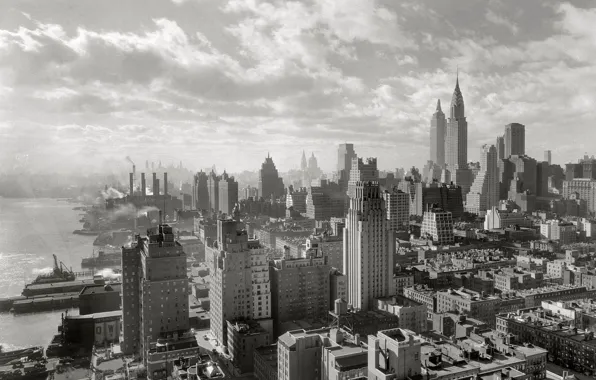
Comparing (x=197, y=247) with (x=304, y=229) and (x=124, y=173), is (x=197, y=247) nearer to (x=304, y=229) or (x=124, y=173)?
(x=304, y=229)

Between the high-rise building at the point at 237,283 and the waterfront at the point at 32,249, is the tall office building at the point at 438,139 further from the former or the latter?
the high-rise building at the point at 237,283

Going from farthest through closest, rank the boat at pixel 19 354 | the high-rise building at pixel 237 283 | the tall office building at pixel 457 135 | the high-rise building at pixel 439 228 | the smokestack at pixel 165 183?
the tall office building at pixel 457 135 → the high-rise building at pixel 439 228 → the smokestack at pixel 165 183 → the high-rise building at pixel 237 283 → the boat at pixel 19 354

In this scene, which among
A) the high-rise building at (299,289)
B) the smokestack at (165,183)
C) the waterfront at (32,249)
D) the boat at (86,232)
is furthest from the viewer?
the boat at (86,232)

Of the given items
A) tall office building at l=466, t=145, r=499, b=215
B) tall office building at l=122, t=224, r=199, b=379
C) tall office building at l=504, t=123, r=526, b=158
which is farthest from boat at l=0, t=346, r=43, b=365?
tall office building at l=504, t=123, r=526, b=158

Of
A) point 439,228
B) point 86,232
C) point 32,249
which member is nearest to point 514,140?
point 439,228

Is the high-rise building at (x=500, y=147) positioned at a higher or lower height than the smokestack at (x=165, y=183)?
higher

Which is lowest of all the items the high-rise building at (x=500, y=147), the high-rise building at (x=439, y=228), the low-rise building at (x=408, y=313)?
the low-rise building at (x=408, y=313)

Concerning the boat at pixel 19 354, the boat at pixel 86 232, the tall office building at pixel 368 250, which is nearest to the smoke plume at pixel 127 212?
the boat at pixel 86 232

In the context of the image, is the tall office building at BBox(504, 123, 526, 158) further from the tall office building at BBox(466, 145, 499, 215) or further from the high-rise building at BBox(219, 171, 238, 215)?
the high-rise building at BBox(219, 171, 238, 215)
